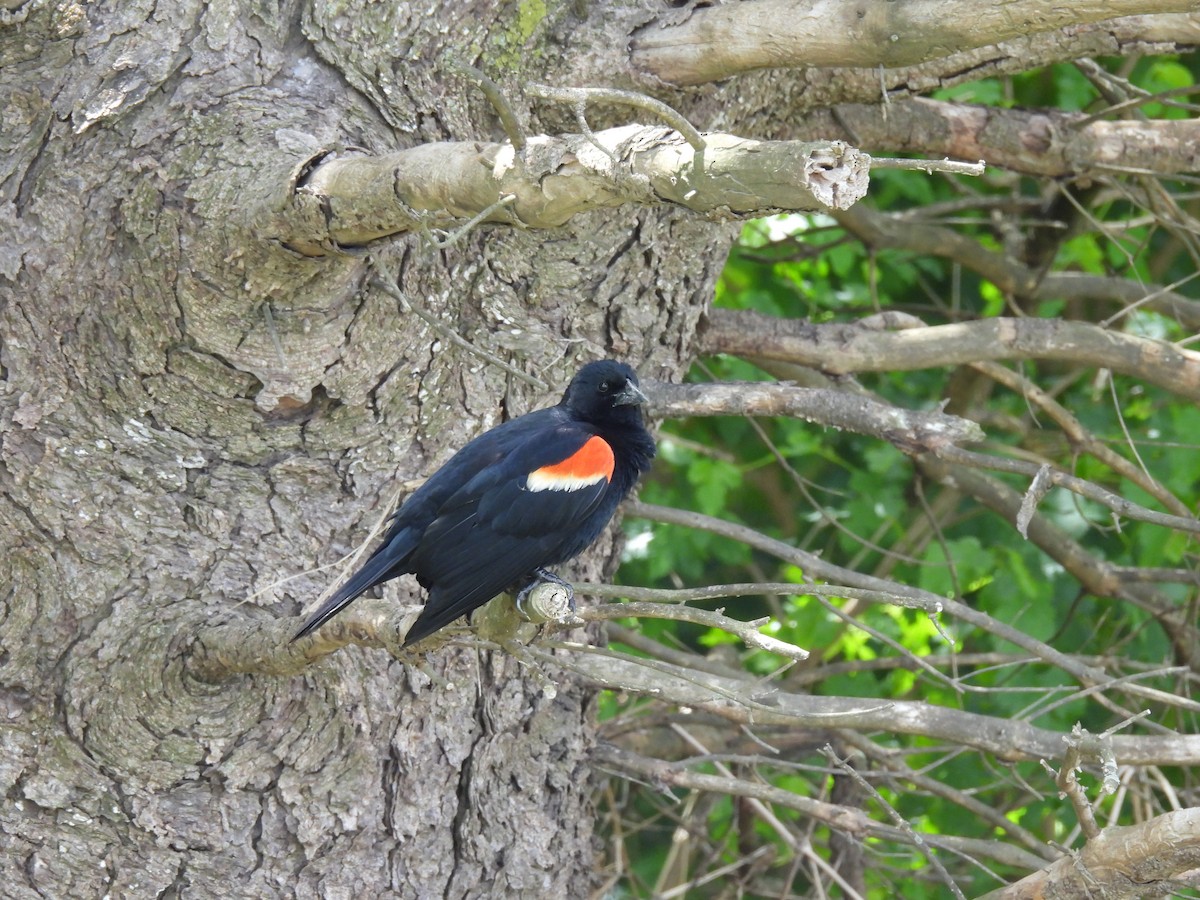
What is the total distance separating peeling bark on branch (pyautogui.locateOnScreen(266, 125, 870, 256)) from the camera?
1955mm

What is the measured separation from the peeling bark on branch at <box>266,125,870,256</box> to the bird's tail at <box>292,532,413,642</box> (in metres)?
0.74

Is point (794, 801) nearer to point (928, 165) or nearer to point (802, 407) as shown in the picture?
point (802, 407)

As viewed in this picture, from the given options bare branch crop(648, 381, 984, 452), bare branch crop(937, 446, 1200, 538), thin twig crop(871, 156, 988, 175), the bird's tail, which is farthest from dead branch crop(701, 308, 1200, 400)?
thin twig crop(871, 156, 988, 175)

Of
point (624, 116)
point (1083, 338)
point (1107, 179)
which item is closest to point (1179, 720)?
point (1083, 338)

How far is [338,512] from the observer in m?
3.36

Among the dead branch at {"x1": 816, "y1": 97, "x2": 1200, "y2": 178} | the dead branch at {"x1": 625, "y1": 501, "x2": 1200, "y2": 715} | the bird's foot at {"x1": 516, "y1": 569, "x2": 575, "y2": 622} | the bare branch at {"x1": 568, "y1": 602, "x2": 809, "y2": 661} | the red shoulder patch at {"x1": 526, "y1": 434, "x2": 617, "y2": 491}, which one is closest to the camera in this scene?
the bare branch at {"x1": 568, "y1": 602, "x2": 809, "y2": 661}

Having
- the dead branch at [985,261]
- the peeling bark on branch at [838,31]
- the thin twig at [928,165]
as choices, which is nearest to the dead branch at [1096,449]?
the dead branch at [985,261]

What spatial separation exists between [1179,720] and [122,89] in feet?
13.4

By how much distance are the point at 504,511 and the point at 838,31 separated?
1.43 metres

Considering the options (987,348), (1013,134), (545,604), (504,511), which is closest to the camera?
(545,604)

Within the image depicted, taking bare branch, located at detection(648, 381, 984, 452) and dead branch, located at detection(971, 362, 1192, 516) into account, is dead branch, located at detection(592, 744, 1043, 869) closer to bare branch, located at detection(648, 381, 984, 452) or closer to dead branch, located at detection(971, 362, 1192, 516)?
bare branch, located at detection(648, 381, 984, 452)

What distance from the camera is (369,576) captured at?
2.98 m

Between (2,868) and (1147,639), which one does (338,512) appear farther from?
(1147,639)

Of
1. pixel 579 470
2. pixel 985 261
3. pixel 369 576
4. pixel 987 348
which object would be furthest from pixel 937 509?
pixel 369 576
